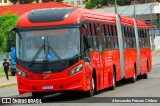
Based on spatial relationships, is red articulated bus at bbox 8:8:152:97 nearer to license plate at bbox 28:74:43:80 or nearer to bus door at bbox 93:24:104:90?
license plate at bbox 28:74:43:80

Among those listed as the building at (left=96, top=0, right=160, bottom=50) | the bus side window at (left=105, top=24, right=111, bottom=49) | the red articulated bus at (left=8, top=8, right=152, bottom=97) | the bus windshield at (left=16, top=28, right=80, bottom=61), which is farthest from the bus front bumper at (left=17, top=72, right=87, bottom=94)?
the building at (left=96, top=0, right=160, bottom=50)

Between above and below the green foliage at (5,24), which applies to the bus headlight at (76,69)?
above

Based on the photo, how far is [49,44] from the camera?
18.7m

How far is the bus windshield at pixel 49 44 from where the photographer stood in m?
18.5

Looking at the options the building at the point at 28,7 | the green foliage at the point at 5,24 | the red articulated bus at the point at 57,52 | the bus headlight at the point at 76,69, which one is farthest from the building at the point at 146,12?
the bus headlight at the point at 76,69

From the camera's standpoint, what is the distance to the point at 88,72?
63.6 ft

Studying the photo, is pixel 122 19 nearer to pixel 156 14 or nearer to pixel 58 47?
pixel 58 47

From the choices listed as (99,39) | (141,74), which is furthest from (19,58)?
(141,74)

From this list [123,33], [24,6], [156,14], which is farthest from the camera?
[156,14]

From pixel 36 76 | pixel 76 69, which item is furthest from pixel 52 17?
pixel 36 76

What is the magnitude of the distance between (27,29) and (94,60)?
305 cm

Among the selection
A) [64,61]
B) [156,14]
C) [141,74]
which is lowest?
[156,14]

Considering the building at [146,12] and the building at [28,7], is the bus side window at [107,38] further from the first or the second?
the building at [146,12]

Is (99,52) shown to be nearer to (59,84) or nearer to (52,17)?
(52,17)
